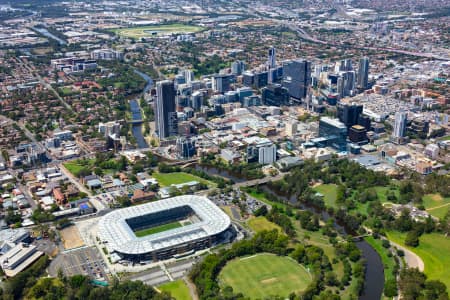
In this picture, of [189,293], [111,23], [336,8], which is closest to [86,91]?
[189,293]

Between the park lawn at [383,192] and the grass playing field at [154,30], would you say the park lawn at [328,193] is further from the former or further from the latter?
the grass playing field at [154,30]

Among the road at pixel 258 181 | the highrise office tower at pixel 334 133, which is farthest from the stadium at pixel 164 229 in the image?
the highrise office tower at pixel 334 133

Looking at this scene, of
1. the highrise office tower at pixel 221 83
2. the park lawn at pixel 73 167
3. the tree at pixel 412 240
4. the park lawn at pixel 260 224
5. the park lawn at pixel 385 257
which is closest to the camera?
the park lawn at pixel 385 257

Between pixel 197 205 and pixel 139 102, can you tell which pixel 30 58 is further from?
pixel 197 205

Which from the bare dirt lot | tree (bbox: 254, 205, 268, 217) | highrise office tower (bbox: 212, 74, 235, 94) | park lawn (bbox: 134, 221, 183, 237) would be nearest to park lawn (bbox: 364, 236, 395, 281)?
tree (bbox: 254, 205, 268, 217)

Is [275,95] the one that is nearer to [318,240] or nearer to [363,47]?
[318,240]
